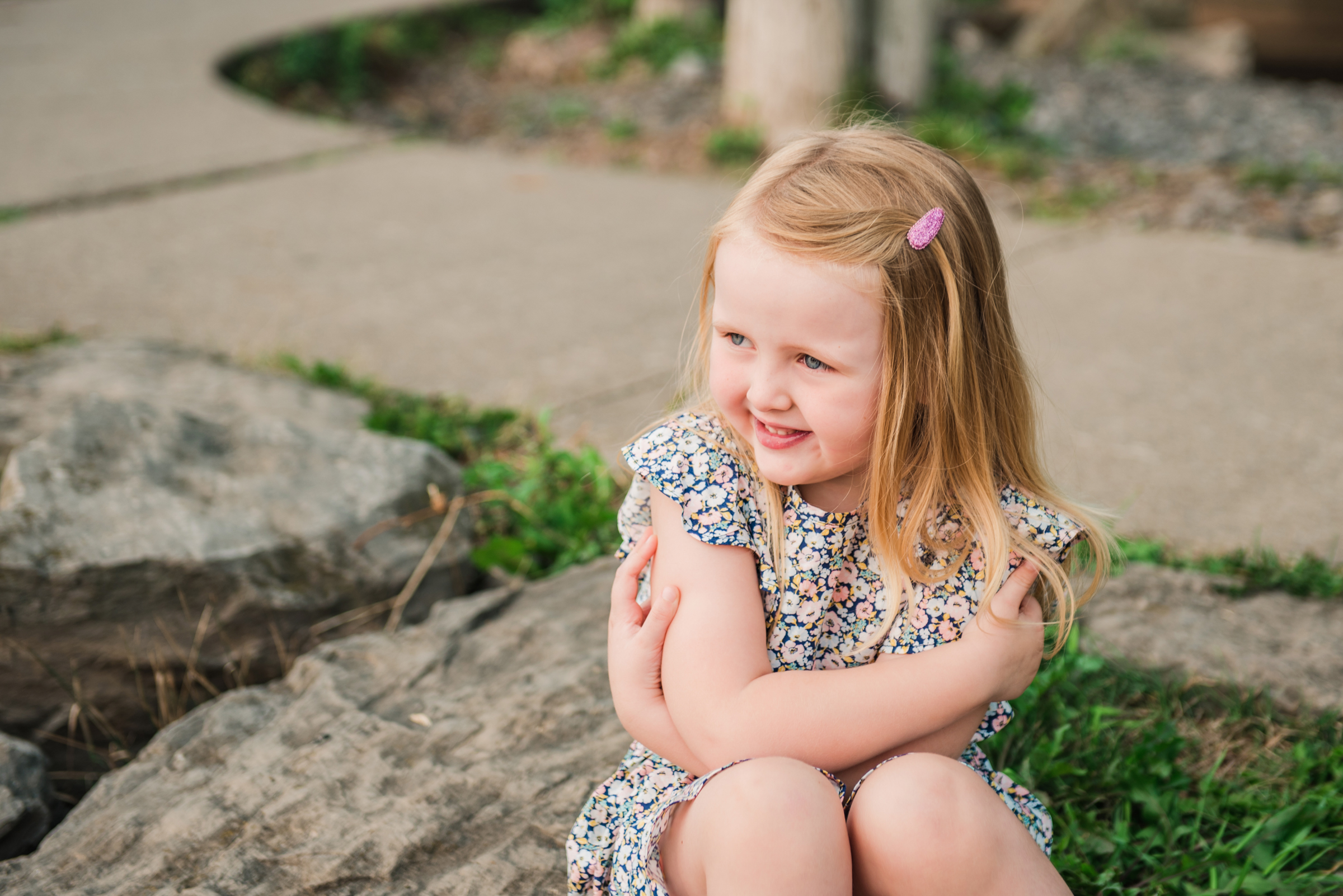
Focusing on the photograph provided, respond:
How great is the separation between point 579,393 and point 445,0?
7433 mm

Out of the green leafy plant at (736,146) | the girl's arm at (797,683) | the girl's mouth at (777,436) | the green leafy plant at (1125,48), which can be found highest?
the girl's mouth at (777,436)

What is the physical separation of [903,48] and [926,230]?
15.4 feet

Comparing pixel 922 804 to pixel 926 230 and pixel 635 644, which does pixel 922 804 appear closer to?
pixel 635 644

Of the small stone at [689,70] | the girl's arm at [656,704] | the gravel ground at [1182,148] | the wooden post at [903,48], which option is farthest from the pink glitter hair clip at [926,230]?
the small stone at [689,70]

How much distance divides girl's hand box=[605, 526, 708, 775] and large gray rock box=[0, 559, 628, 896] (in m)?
0.30

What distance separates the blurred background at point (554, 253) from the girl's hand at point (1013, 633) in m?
0.65

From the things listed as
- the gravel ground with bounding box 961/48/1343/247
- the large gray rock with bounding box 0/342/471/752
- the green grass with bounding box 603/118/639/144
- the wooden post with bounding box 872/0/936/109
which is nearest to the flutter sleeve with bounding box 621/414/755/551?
the large gray rock with bounding box 0/342/471/752

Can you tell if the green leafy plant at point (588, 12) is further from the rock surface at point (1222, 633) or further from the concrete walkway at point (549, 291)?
the rock surface at point (1222, 633)

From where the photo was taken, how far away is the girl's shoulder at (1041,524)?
151cm

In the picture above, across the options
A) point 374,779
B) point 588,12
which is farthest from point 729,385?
point 588,12

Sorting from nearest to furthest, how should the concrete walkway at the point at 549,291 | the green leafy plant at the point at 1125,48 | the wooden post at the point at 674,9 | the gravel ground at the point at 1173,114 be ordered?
the concrete walkway at the point at 549,291 → the gravel ground at the point at 1173,114 → the wooden post at the point at 674,9 → the green leafy plant at the point at 1125,48

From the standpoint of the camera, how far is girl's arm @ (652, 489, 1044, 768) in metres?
1.39

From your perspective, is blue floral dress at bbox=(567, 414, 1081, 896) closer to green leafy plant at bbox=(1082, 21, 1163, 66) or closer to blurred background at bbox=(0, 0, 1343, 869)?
Answer: blurred background at bbox=(0, 0, 1343, 869)

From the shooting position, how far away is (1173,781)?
1.90m
